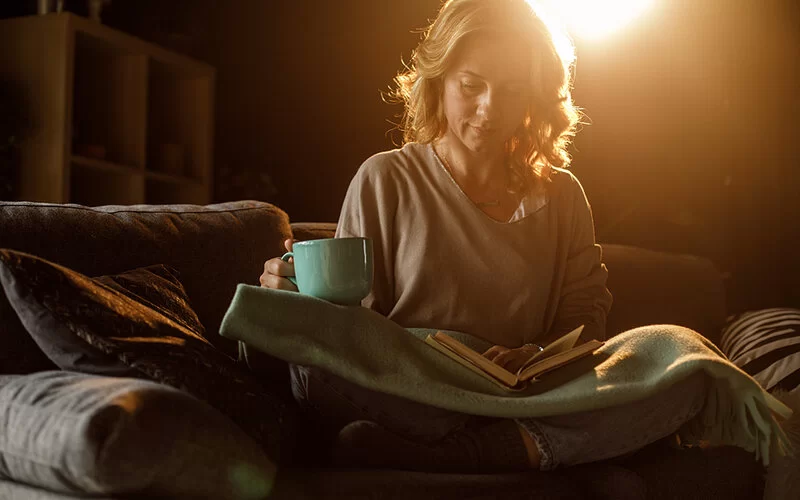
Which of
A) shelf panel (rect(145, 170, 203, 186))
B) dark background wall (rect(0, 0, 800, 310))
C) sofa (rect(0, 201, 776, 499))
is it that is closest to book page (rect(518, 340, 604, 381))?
sofa (rect(0, 201, 776, 499))

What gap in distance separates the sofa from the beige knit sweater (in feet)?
0.91

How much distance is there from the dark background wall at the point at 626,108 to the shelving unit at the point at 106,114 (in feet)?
0.63

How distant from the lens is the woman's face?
1643 mm

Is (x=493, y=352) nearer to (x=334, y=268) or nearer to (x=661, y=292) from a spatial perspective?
(x=334, y=268)

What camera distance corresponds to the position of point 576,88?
137 inches

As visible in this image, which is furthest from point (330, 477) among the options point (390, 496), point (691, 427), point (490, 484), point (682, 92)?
point (682, 92)

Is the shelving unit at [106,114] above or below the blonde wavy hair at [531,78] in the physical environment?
below

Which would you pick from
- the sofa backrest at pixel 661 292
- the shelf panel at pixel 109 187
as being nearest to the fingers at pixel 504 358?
the sofa backrest at pixel 661 292

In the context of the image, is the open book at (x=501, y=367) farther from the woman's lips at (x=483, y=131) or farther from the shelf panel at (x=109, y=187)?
the shelf panel at (x=109, y=187)

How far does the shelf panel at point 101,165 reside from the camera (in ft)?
9.51

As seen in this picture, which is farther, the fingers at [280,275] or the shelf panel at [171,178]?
the shelf panel at [171,178]

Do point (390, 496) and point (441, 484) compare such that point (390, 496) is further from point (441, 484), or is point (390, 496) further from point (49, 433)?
point (49, 433)

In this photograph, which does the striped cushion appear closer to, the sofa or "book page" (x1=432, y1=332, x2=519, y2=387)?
the sofa

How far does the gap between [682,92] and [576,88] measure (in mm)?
420
